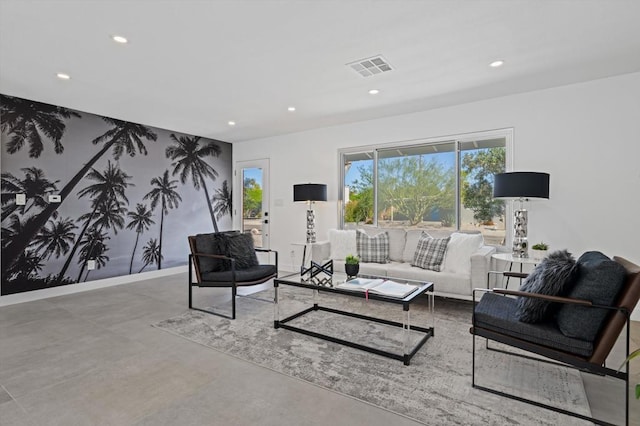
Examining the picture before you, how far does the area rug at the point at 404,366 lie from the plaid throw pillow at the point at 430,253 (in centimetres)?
57

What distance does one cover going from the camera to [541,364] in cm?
246

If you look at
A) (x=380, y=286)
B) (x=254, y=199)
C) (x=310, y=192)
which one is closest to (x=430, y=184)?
(x=310, y=192)

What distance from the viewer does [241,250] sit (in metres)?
4.07

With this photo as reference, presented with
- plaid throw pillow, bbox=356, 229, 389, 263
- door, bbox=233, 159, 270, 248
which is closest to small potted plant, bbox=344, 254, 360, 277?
plaid throw pillow, bbox=356, 229, 389, 263

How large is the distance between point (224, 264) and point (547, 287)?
319 centimetres

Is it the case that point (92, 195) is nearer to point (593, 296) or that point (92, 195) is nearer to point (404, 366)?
point (404, 366)

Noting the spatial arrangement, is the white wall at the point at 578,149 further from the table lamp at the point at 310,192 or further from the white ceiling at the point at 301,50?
the table lamp at the point at 310,192

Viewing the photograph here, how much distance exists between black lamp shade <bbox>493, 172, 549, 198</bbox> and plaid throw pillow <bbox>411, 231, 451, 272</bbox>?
925 millimetres

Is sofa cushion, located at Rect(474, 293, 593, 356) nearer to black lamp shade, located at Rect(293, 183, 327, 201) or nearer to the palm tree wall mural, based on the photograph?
black lamp shade, located at Rect(293, 183, 327, 201)

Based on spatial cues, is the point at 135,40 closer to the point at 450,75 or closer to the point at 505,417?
the point at 450,75

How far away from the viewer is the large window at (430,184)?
4.37 metres

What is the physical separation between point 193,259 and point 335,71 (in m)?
2.61

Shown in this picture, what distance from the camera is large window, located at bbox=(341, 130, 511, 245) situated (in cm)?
437

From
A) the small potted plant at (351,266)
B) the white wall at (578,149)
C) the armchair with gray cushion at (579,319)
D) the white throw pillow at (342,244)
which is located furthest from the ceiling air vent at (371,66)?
the armchair with gray cushion at (579,319)
